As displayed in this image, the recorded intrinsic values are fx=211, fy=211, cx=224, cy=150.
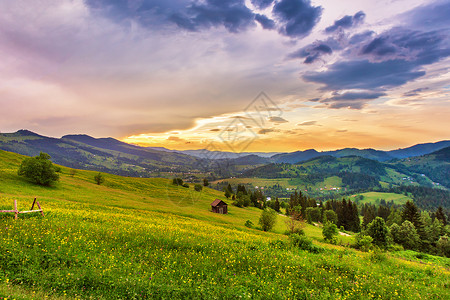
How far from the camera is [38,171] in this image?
49.9 m

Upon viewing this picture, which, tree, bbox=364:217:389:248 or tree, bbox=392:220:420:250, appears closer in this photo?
tree, bbox=364:217:389:248

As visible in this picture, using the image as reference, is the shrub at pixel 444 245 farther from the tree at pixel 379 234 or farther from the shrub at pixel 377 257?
the shrub at pixel 377 257

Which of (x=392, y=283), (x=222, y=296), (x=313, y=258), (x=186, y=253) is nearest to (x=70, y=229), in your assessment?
(x=186, y=253)

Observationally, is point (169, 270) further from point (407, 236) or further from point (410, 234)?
point (410, 234)

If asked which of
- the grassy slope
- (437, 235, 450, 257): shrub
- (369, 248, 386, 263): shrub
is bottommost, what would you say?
(437, 235, 450, 257): shrub

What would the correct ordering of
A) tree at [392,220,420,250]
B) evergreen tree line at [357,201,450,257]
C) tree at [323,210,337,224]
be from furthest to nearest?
tree at [323,210,337,224], tree at [392,220,420,250], evergreen tree line at [357,201,450,257]

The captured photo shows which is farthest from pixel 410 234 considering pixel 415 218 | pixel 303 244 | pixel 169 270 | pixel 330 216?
pixel 169 270

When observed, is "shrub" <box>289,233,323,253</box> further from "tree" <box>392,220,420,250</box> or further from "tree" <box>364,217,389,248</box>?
"tree" <box>392,220,420,250</box>

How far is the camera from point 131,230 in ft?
55.5

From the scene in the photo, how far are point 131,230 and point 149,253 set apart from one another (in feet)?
15.9

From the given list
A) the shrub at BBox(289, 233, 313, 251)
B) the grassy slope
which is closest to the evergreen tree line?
the shrub at BBox(289, 233, 313, 251)

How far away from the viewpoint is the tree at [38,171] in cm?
5006

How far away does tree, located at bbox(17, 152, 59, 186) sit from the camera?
5006cm

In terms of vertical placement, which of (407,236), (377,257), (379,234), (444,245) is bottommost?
(444,245)
